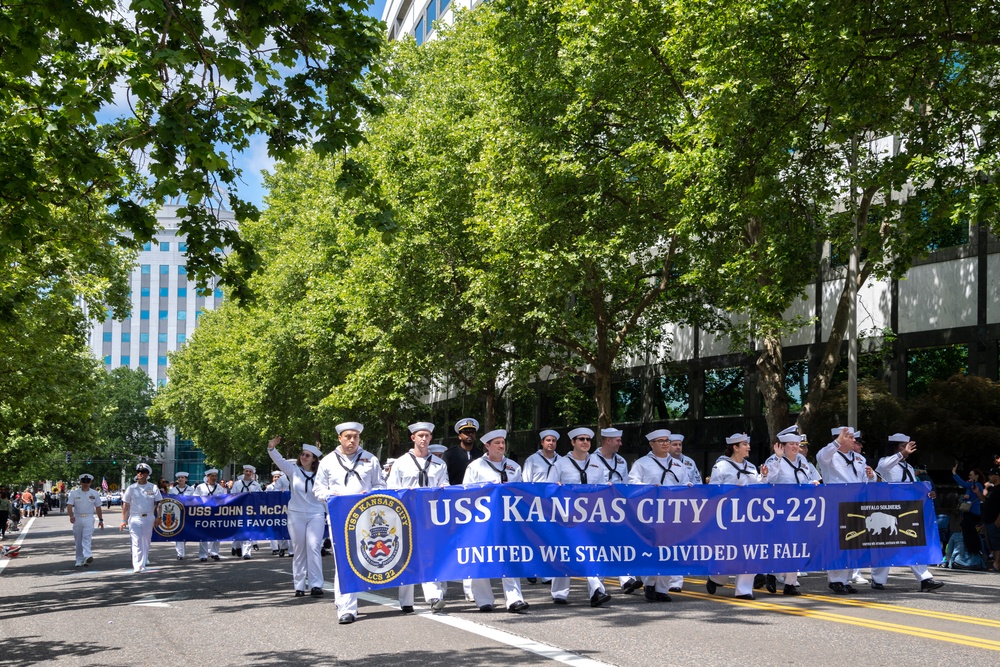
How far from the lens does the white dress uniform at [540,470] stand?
42.1 feet

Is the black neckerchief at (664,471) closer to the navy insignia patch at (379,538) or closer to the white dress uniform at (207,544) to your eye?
the navy insignia patch at (379,538)

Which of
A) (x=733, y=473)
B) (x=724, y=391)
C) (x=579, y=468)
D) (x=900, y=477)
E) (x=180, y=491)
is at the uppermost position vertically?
(x=724, y=391)

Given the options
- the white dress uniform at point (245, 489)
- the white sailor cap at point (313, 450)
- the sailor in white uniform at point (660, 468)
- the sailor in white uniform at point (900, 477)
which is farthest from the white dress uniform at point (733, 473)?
the white dress uniform at point (245, 489)

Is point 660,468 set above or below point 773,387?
below

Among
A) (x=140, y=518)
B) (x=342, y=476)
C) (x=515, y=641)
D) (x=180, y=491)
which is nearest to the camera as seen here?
(x=515, y=641)

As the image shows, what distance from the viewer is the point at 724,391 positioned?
3484 centimetres

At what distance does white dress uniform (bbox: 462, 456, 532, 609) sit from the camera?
38.8 feet

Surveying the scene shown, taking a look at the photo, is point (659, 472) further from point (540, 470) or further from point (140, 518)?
point (140, 518)

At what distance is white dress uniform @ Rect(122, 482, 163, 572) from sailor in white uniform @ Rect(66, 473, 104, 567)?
100 inches

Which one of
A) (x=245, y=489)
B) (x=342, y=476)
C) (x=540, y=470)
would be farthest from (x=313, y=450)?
(x=245, y=489)

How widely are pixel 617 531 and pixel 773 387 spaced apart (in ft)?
40.9

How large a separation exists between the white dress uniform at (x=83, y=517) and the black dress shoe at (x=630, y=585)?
12.7 metres

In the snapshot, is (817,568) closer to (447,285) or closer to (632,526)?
(632,526)

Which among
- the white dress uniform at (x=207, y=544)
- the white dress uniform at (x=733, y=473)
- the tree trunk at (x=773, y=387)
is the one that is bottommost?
the white dress uniform at (x=207, y=544)
